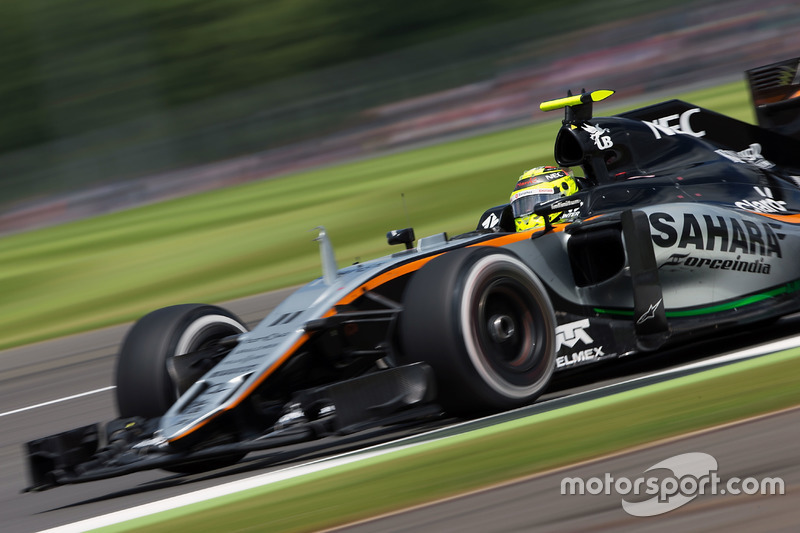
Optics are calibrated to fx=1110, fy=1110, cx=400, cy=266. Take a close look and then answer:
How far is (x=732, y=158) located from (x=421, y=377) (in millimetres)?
3210

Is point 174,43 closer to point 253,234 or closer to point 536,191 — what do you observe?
point 253,234

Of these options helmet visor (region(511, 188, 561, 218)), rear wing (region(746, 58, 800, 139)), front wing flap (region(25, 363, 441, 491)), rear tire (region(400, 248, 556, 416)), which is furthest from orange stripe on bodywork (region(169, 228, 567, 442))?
rear wing (region(746, 58, 800, 139))

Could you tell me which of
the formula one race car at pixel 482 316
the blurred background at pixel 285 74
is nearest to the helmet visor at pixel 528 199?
the formula one race car at pixel 482 316

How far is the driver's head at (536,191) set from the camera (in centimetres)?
669

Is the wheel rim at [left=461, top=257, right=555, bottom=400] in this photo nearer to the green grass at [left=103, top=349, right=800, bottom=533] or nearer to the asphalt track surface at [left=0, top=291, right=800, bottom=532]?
the asphalt track surface at [left=0, top=291, right=800, bottom=532]

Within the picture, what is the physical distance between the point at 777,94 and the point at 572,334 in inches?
126

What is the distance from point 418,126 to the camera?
22.7 m

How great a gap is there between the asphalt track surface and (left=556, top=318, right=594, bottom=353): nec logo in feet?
0.90

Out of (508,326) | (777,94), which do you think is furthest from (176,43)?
(508,326)

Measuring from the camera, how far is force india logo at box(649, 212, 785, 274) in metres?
6.21

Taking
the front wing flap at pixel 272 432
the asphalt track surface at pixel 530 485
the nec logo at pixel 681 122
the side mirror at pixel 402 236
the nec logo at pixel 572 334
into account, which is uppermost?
the nec logo at pixel 681 122

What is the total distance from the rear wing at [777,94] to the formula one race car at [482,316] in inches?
25.1

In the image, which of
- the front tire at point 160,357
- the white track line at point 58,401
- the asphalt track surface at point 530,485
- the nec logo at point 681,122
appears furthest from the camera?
the white track line at point 58,401

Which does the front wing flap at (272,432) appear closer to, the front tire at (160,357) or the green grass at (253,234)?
the front tire at (160,357)
